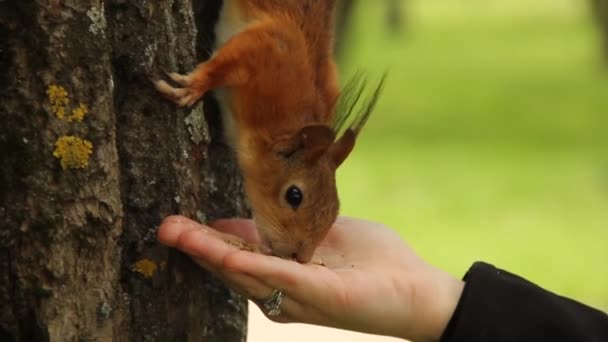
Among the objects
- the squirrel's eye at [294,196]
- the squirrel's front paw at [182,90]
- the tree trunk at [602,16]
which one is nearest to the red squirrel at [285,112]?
the squirrel's eye at [294,196]

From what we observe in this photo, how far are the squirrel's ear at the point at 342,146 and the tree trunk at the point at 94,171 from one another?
1.01 ft

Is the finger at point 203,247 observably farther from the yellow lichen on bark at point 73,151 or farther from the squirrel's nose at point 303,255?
the squirrel's nose at point 303,255

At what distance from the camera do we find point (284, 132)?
1.98 meters

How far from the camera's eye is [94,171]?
1503 millimetres

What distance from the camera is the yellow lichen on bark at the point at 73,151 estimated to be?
1.47 m

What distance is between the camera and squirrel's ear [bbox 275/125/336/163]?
183 centimetres

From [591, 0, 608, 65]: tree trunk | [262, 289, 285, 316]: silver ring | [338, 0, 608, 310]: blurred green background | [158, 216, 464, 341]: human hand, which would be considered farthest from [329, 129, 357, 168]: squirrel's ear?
[591, 0, 608, 65]: tree trunk

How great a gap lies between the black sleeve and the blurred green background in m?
3.82

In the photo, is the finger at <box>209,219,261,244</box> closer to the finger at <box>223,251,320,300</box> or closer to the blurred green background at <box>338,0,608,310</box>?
the finger at <box>223,251,320,300</box>

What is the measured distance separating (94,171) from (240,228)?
0.42m

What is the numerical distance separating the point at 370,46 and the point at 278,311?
13.6 metres

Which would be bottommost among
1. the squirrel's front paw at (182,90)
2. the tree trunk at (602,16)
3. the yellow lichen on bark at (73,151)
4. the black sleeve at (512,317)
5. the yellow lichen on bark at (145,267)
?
the tree trunk at (602,16)

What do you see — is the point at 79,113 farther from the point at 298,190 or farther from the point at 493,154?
the point at 493,154

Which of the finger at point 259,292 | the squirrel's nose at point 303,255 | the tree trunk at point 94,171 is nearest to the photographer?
the tree trunk at point 94,171
